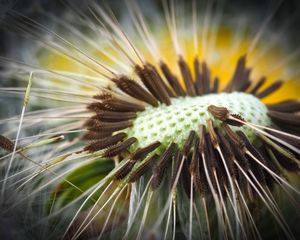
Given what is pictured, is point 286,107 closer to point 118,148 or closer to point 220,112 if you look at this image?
point 220,112

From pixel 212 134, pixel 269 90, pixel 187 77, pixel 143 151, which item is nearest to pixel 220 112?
pixel 212 134

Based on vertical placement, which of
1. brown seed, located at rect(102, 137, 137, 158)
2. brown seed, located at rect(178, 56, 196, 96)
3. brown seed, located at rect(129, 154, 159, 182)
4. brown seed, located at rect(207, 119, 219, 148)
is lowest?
brown seed, located at rect(129, 154, 159, 182)

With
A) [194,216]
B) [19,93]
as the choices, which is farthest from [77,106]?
[194,216]

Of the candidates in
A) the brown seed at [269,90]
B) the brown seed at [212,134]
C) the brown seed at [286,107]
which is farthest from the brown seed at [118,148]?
the brown seed at [269,90]

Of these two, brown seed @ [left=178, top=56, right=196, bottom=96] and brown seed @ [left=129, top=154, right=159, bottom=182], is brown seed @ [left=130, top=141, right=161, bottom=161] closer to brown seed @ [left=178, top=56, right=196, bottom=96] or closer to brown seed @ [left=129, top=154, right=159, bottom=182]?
brown seed @ [left=129, top=154, right=159, bottom=182]

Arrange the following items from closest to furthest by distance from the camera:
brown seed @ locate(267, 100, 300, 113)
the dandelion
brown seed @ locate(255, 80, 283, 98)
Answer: the dandelion
brown seed @ locate(267, 100, 300, 113)
brown seed @ locate(255, 80, 283, 98)

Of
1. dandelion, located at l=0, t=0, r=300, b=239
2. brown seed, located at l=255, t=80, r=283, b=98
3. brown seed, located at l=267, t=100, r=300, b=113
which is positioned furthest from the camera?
brown seed, located at l=255, t=80, r=283, b=98

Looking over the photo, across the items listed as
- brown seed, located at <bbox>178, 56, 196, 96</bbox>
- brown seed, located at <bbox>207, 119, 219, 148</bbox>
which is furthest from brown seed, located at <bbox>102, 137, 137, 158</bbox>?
brown seed, located at <bbox>178, 56, 196, 96</bbox>

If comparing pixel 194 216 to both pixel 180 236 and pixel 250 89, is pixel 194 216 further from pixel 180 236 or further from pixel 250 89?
pixel 250 89
